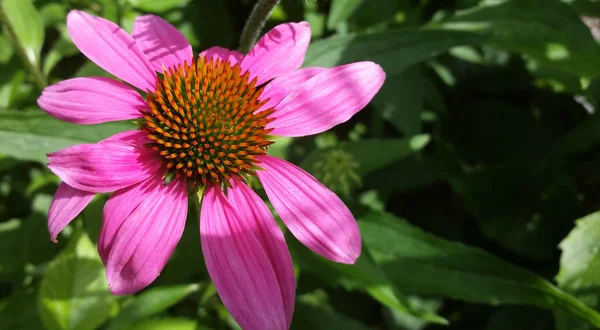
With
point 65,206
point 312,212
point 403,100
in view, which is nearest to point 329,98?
point 312,212

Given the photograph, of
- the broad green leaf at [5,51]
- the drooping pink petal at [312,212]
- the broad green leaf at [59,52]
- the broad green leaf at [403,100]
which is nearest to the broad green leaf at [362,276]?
the drooping pink petal at [312,212]

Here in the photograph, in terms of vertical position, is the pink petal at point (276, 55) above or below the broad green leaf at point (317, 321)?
above

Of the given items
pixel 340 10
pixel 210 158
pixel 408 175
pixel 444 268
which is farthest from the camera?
pixel 408 175

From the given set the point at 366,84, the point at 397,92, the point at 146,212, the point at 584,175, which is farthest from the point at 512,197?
the point at 146,212

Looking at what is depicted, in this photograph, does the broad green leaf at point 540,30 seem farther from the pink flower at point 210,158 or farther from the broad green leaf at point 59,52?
the broad green leaf at point 59,52

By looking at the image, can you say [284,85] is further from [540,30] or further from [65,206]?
[540,30]

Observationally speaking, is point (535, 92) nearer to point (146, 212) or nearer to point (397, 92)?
point (397, 92)

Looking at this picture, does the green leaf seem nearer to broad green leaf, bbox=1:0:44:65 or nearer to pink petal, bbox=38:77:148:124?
pink petal, bbox=38:77:148:124
